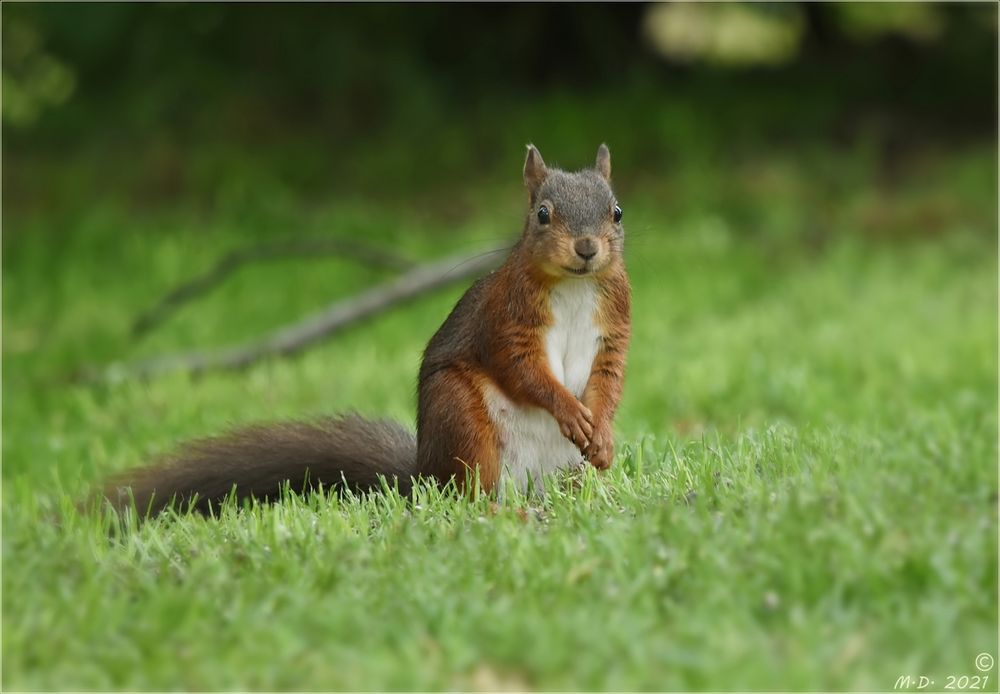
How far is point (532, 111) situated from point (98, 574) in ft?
39.2

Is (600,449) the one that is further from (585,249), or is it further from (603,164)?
(603,164)

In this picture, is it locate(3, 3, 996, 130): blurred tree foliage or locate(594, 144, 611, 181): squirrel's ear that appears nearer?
locate(594, 144, 611, 181): squirrel's ear

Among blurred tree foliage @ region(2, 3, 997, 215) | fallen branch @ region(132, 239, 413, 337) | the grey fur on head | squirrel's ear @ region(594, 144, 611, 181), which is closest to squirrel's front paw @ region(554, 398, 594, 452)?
the grey fur on head

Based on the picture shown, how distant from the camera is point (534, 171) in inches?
195

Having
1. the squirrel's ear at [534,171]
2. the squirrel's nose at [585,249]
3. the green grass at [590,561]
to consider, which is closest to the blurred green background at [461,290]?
the green grass at [590,561]

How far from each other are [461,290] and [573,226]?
22.0 feet

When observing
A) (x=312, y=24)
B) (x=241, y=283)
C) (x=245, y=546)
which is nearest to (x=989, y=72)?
(x=312, y=24)

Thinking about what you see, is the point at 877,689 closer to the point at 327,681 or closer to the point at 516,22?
the point at 327,681

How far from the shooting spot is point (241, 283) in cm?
1220

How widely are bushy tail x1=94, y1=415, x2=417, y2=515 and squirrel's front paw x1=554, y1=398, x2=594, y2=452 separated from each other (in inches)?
32.1

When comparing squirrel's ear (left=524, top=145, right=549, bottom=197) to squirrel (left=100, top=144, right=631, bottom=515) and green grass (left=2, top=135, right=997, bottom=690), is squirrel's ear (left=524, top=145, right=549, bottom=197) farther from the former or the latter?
green grass (left=2, top=135, right=997, bottom=690)

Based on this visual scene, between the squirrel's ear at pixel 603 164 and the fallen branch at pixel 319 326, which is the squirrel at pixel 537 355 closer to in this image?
the squirrel's ear at pixel 603 164

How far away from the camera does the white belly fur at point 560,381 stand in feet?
15.2

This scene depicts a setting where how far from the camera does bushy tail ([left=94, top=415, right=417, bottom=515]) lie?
514 centimetres
